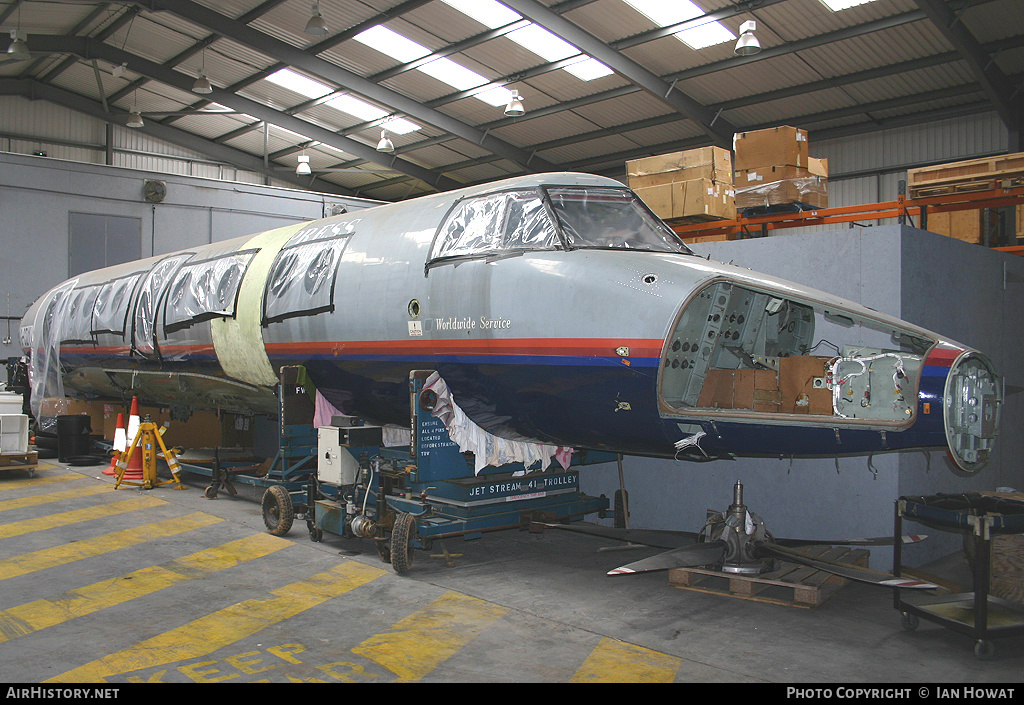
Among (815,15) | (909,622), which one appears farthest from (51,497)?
(815,15)

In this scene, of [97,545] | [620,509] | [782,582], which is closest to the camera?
[782,582]

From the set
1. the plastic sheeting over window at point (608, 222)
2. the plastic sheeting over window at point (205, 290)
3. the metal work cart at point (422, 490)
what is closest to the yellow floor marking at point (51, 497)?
the plastic sheeting over window at point (205, 290)

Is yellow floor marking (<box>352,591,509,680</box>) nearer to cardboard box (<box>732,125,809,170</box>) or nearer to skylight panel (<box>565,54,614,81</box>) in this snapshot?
cardboard box (<box>732,125,809,170</box>)

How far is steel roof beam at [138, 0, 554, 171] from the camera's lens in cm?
1959

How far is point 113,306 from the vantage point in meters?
12.9

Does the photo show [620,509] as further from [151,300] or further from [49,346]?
[49,346]

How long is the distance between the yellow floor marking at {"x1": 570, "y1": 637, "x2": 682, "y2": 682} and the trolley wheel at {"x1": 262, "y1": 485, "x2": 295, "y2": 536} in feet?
15.4

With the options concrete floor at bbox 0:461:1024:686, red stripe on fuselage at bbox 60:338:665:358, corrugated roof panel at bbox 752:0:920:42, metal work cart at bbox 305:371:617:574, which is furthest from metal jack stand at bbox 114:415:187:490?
corrugated roof panel at bbox 752:0:920:42

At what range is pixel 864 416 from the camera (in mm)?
6672

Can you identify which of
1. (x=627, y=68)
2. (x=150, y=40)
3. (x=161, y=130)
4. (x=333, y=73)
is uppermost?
(x=150, y=40)

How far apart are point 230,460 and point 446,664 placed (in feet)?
28.1

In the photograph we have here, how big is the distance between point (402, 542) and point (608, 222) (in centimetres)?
345

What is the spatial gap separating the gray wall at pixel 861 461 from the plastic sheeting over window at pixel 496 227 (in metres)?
2.75

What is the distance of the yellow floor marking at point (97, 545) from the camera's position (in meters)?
7.63
